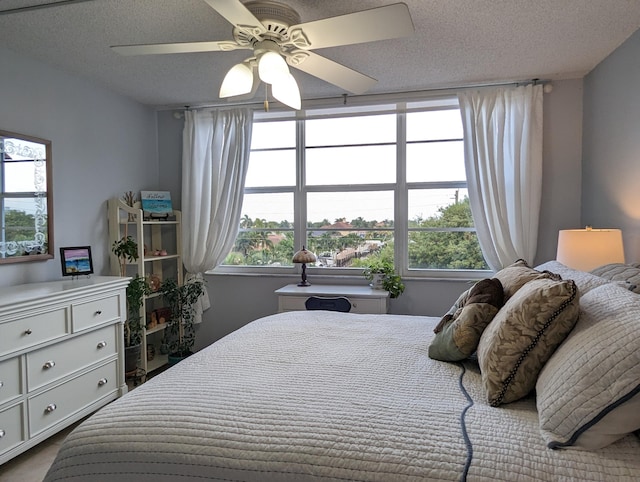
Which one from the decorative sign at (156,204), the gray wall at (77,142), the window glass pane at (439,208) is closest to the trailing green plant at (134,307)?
the gray wall at (77,142)

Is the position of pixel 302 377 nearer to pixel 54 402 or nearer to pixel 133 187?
pixel 54 402

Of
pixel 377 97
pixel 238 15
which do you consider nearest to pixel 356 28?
pixel 238 15

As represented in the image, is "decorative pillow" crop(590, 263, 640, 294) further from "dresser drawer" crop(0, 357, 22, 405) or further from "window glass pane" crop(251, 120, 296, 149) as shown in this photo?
"dresser drawer" crop(0, 357, 22, 405)

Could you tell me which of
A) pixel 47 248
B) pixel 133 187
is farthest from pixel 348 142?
pixel 47 248

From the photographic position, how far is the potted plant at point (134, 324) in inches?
127

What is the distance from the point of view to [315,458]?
3.32ft

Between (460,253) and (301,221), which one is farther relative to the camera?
(301,221)

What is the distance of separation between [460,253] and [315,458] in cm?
292

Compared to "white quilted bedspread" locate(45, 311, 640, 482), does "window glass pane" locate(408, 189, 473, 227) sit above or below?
above

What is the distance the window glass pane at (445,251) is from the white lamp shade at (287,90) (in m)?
2.02

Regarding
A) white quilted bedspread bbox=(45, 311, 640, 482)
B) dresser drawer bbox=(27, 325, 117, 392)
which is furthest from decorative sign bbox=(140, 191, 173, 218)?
white quilted bedspread bbox=(45, 311, 640, 482)

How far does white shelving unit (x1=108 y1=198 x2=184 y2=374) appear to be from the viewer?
3490mm

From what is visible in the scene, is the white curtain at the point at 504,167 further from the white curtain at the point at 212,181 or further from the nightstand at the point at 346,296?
the white curtain at the point at 212,181

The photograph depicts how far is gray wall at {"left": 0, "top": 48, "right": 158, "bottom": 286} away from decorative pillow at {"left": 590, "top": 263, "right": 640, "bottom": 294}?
340 centimetres
